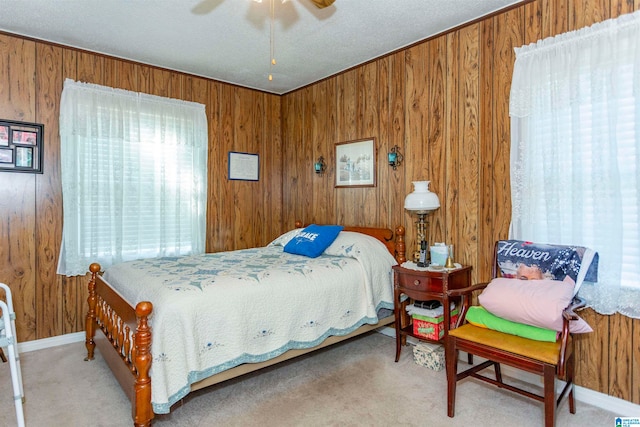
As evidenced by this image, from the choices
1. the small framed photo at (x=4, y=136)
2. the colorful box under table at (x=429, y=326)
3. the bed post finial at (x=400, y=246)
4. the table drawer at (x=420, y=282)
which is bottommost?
A: the colorful box under table at (x=429, y=326)

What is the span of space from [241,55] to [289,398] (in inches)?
123

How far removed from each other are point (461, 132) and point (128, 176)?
323 centimetres

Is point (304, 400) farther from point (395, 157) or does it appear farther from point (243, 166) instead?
point (243, 166)

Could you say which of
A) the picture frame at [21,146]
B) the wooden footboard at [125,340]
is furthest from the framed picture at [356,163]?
the picture frame at [21,146]

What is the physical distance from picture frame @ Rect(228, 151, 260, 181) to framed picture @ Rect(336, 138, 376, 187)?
1170 mm

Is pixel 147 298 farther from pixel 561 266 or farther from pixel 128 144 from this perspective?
pixel 561 266

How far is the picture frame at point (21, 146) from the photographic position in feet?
10.4

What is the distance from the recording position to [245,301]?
7.59ft

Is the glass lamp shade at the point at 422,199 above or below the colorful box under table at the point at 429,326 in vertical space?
above

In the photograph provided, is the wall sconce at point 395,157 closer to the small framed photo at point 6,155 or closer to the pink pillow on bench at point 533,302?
the pink pillow on bench at point 533,302

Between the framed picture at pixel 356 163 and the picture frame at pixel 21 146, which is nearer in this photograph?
the picture frame at pixel 21 146

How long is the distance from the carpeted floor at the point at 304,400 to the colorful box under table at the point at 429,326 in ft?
0.83

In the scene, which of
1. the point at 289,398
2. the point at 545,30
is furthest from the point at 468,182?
the point at 289,398

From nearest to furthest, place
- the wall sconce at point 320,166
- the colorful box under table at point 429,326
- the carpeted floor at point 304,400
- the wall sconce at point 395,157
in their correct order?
the carpeted floor at point 304,400
the colorful box under table at point 429,326
the wall sconce at point 395,157
the wall sconce at point 320,166
